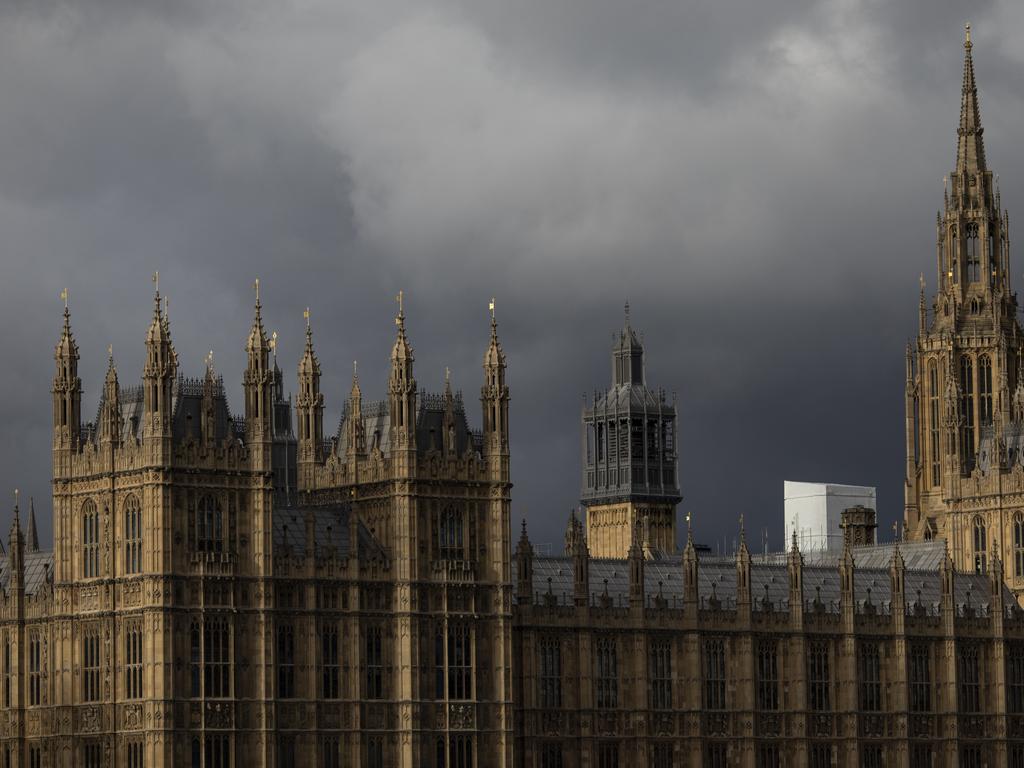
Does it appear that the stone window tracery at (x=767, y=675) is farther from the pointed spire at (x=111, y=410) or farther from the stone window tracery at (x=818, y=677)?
the pointed spire at (x=111, y=410)

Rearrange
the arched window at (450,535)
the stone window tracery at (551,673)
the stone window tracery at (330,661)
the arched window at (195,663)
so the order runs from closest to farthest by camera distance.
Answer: the arched window at (195,663) < the stone window tracery at (330,661) < the arched window at (450,535) < the stone window tracery at (551,673)

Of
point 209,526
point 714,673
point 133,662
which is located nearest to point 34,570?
point 133,662

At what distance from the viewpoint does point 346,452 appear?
7156 inches

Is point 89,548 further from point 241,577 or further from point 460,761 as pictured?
point 460,761

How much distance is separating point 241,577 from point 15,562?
1603 centimetres

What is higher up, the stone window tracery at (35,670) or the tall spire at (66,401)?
the tall spire at (66,401)

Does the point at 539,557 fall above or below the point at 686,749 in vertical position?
above

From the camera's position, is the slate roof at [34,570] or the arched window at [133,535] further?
the slate roof at [34,570]

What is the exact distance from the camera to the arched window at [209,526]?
→ 550 feet

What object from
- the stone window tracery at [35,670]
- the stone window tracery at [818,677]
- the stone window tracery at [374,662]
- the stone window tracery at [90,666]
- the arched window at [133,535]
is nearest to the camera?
the arched window at [133,535]

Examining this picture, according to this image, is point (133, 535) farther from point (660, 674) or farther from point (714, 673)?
point (714, 673)

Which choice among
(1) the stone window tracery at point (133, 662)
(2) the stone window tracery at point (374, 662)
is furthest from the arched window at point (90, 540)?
(2) the stone window tracery at point (374, 662)

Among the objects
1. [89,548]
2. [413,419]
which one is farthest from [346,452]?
[89,548]

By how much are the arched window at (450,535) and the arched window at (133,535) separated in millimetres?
18589
